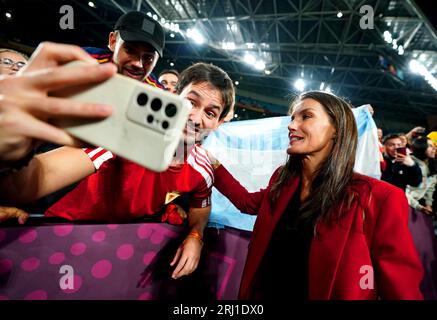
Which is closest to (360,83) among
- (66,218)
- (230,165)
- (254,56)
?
(254,56)

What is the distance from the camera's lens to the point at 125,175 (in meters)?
1.27

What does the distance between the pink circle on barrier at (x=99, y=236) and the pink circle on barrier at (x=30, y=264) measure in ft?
0.84

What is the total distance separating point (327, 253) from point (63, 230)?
132cm

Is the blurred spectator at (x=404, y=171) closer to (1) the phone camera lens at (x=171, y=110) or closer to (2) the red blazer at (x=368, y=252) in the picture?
(2) the red blazer at (x=368, y=252)

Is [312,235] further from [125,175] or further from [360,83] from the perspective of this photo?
[360,83]

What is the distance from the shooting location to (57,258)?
4.08 ft

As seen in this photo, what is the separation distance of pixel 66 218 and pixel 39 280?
30 centimetres

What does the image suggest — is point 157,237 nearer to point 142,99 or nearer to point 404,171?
point 142,99

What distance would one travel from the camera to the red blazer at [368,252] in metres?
1.09

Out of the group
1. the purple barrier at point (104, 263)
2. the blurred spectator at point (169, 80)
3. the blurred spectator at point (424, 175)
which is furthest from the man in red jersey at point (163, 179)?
the blurred spectator at point (424, 175)

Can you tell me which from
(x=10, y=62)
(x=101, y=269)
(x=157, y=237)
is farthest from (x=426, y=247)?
(x=10, y=62)

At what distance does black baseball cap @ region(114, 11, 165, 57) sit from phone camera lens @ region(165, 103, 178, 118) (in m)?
1.56

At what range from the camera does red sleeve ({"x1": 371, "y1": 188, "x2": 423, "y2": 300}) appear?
1077mm

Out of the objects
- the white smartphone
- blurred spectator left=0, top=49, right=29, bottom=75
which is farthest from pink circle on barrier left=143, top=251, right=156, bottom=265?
blurred spectator left=0, top=49, right=29, bottom=75
